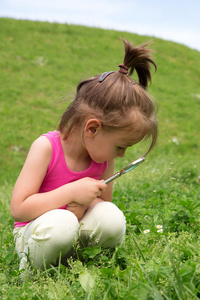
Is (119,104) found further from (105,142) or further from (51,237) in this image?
(51,237)

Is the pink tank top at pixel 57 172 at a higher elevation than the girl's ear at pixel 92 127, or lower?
lower

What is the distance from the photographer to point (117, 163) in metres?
6.71

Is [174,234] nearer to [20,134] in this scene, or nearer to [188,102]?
[20,134]

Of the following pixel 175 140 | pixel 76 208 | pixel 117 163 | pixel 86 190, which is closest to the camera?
pixel 86 190

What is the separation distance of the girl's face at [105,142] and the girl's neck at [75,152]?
13 cm

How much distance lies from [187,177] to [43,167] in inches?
94.7

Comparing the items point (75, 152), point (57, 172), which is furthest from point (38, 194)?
point (75, 152)

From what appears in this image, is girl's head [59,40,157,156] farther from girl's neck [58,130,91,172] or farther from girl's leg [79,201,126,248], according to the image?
girl's leg [79,201,126,248]

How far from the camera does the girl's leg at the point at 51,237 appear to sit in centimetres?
200

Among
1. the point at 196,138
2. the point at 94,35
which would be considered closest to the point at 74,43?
the point at 94,35

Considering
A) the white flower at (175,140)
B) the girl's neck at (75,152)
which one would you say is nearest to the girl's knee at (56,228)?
the girl's neck at (75,152)

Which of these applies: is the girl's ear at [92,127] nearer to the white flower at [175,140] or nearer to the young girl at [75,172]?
the young girl at [75,172]

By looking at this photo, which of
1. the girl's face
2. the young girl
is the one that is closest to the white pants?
the young girl

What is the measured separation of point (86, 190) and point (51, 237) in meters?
0.31
